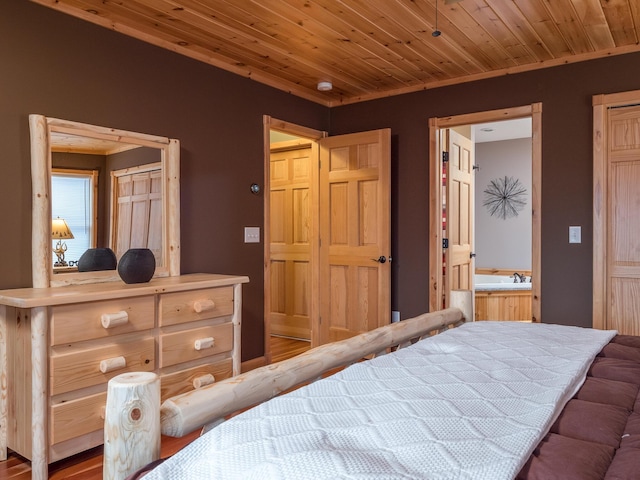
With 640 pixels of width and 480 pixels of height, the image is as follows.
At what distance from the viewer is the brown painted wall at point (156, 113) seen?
8.55 ft

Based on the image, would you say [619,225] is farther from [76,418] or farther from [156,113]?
[76,418]

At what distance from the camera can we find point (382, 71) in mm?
3914

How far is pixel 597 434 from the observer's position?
44.1 inches

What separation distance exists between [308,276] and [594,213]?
2.78 m

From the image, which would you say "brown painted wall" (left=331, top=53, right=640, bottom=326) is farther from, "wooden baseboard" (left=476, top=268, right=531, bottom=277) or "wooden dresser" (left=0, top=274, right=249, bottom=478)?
"wooden baseboard" (left=476, top=268, right=531, bottom=277)

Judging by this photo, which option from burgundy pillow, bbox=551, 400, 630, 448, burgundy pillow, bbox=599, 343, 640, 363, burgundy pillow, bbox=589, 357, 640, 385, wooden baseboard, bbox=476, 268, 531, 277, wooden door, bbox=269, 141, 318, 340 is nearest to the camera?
burgundy pillow, bbox=551, 400, 630, 448

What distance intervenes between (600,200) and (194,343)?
2.88 metres

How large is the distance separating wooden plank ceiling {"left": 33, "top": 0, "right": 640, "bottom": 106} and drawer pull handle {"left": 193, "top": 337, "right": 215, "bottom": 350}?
1.92 meters

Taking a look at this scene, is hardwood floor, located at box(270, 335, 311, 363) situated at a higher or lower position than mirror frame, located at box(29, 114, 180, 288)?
lower

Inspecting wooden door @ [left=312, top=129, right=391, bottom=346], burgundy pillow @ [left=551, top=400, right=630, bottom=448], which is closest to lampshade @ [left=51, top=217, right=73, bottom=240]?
wooden door @ [left=312, top=129, right=391, bottom=346]

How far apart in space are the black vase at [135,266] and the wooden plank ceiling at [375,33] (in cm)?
140

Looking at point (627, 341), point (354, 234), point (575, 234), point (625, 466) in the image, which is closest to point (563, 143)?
point (575, 234)

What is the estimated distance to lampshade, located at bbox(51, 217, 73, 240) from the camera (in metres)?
2.73

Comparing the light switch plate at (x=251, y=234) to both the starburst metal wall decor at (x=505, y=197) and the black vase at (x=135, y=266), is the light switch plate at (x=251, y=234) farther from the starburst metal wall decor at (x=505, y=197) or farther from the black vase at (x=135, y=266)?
the starburst metal wall decor at (x=505, y=197)
